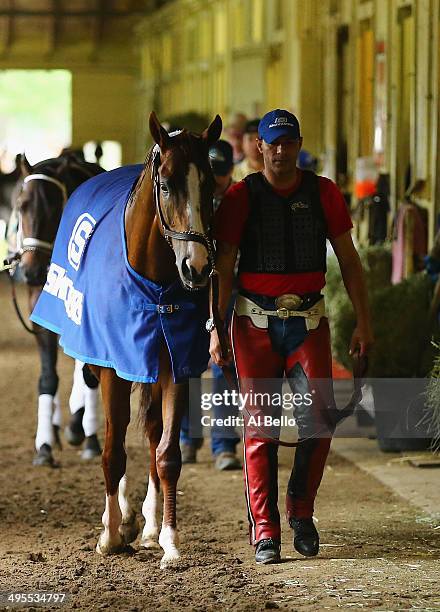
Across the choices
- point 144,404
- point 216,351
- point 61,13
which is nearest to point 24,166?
point 144,404

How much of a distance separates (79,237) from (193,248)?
1.22m

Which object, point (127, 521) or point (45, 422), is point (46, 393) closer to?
point (45, 422)

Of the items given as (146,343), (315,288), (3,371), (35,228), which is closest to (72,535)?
(146,343)

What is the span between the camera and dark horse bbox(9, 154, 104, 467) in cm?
948

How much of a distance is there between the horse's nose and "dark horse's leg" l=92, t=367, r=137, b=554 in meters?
0.86

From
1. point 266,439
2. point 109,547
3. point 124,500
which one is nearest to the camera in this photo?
point 266,439

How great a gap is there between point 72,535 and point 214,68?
20.4m

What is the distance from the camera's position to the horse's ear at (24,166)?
9625 millimetres

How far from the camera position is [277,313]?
6727 mm

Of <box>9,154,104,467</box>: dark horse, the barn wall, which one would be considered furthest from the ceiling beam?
<box>9,154,104,467</box>: dark horse

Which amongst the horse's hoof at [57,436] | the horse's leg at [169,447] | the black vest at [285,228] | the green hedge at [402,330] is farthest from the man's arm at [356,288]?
the horse's hoof at [57,436]

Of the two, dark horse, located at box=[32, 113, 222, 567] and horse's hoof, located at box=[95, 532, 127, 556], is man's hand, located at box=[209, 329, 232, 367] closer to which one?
dark horse, located at box=[32, 113, 222, 567]

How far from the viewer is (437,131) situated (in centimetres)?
1238

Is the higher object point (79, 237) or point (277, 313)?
point (79, 237)
